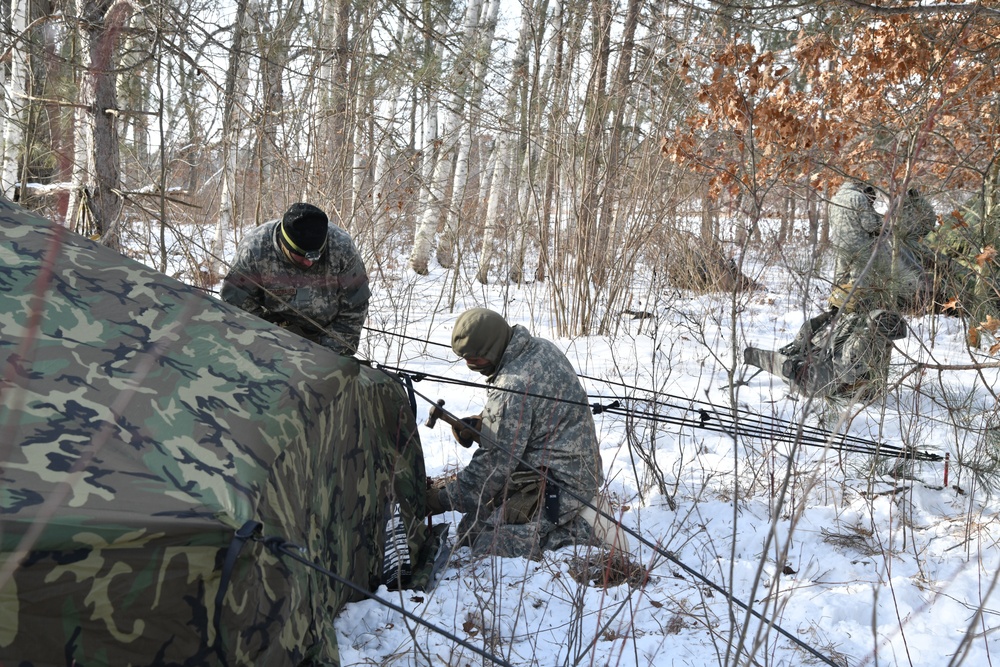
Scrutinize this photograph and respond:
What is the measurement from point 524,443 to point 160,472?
72.7 inches

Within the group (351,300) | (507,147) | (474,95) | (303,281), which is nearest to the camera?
(303,281)

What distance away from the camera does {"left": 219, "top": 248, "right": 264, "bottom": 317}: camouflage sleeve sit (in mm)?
4156

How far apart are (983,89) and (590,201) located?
3132 mm

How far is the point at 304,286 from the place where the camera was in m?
4.36

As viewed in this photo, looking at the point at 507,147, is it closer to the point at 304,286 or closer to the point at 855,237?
the point at 855,237

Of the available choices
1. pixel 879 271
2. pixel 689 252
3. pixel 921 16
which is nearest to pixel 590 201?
pixel 689 252

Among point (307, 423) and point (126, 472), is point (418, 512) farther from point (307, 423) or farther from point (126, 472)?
point (126, 472)

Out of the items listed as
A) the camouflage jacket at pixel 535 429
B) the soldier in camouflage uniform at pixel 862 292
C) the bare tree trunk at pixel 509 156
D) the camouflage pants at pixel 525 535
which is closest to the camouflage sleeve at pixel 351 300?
the camouflage jacket at pixel 535 429

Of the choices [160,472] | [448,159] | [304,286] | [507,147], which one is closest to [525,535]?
[304,286]

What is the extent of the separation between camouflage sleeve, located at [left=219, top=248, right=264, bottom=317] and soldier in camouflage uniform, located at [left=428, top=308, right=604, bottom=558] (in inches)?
50.7

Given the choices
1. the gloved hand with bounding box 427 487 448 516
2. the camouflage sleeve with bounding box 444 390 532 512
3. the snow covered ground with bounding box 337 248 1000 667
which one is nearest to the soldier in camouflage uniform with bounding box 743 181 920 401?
the snow covered ground with bounding box 337 248 1000 667

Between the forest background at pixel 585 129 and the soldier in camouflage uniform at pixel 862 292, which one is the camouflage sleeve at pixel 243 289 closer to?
the forest background at pixel 585 129

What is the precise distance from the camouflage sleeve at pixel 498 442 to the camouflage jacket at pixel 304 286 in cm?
108

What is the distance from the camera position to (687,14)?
6.99m
